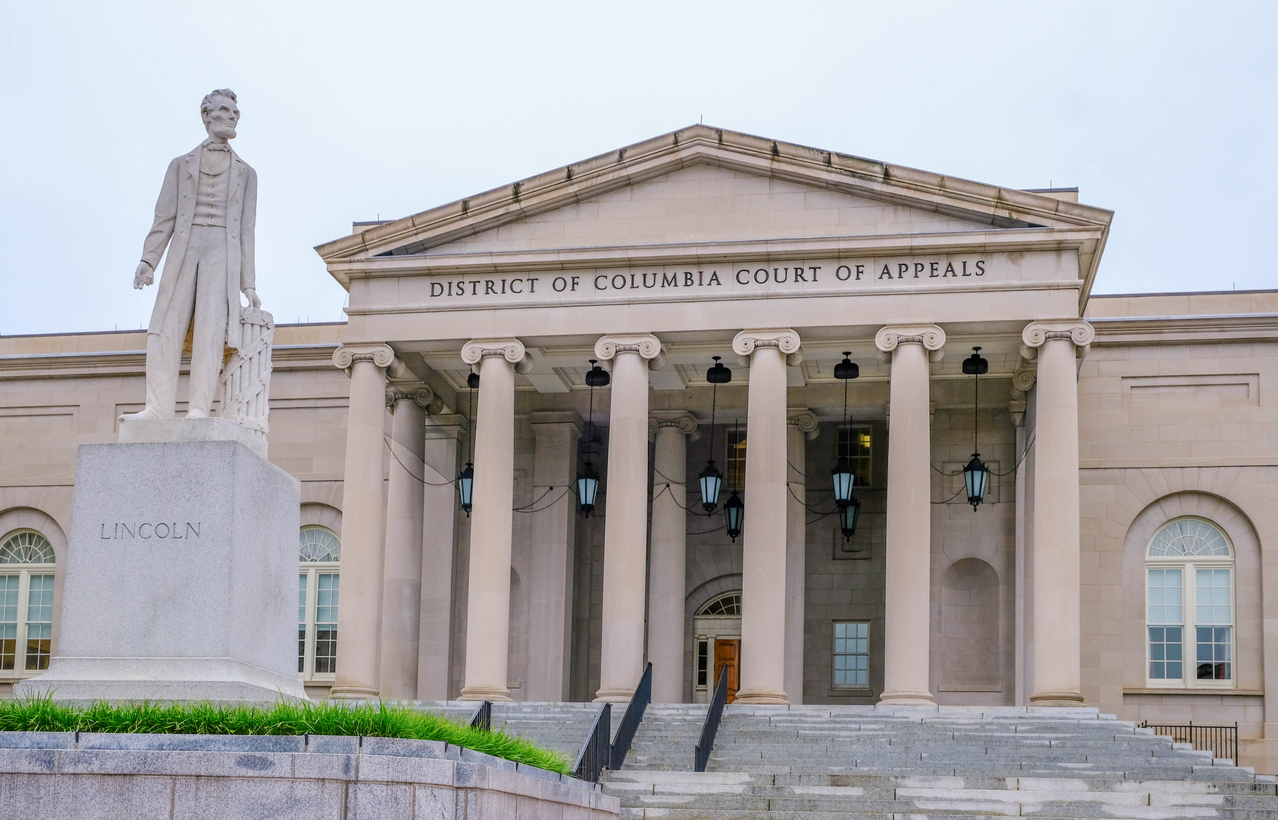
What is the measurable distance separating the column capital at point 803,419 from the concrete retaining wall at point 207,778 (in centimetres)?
2477

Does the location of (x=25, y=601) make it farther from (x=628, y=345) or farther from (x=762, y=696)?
(x=762, y=696)

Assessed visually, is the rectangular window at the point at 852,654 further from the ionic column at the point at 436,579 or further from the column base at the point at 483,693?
the column base at the point at 483,693

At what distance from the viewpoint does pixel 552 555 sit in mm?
35094

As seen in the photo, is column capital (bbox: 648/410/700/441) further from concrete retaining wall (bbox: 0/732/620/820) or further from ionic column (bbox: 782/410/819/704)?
concrete retaining wall (bbox: 0/732/620/820)

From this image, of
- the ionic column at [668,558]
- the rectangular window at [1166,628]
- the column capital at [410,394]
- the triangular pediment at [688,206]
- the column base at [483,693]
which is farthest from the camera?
the rectangular window at [1166,628]

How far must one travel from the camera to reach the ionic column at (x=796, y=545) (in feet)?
108

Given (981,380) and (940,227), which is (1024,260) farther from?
(981,380)

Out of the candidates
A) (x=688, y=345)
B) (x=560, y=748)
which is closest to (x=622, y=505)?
(x=688, y=345)

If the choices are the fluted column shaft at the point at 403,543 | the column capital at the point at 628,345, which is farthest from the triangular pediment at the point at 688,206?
the fluted column shaft at the point at 403,543

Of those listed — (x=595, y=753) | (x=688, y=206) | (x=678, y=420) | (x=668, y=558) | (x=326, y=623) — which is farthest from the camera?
(x=326, y=623)

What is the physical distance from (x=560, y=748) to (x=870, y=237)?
10.9 meters

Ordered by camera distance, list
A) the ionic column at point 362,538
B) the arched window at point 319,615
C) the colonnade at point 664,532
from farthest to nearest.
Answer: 1. the arched window at point 319,615
2. the ionic column at point 362,538
3. the colonnade at point 664,532

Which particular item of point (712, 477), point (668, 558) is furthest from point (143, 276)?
point (668, 558)

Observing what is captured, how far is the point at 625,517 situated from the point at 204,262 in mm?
17819
